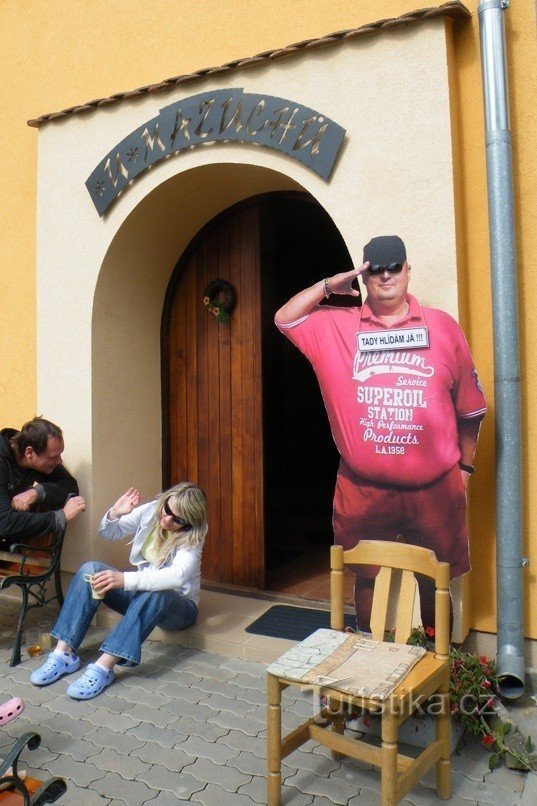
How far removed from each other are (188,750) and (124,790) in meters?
0.37

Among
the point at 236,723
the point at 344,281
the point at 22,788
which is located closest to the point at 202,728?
the point at 236,723

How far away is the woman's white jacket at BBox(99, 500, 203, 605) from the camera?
12.5 ft

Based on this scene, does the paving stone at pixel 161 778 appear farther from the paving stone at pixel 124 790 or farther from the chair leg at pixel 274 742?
A: the chair leg at pixel 274 742

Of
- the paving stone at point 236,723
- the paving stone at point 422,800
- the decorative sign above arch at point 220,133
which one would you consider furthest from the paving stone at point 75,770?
the decorative sign above arch at point 220,133

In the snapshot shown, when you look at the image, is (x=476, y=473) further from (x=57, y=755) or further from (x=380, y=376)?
(x=57, y=755)

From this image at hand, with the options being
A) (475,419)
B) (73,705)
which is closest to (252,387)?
(475,419)

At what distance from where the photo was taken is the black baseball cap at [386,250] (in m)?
3.55

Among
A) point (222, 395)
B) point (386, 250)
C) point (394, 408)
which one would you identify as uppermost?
point (386, 250)

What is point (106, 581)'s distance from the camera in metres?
3.80

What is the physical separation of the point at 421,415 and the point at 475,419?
Result: 255 mm

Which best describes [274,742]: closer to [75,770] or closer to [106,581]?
[75,770]

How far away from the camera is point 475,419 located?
337 centimetres

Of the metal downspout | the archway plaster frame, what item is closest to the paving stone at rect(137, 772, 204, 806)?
the metal downspout

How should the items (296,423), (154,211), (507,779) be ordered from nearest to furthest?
(507,779)
(154,211)
(296,423)
